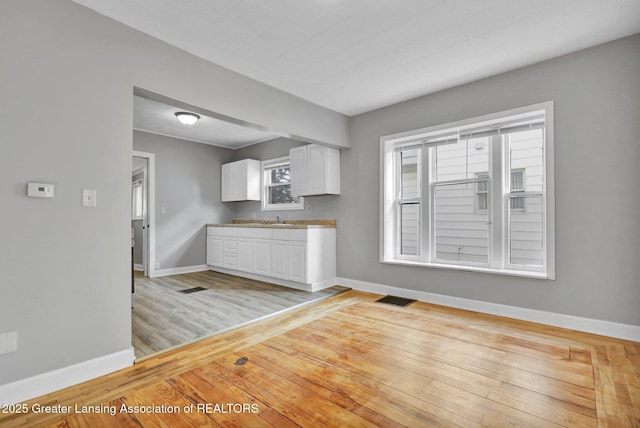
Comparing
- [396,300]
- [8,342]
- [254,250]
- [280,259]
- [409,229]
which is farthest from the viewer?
[254,250]

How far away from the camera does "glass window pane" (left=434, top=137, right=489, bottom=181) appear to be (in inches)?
146

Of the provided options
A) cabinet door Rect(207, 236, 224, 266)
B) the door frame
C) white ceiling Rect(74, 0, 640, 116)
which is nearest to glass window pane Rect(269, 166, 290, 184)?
cabinet door Rect(207, 236, 224, 266)

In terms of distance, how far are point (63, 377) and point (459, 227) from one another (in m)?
3.99

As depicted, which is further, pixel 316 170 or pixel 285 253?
pixel 316 170

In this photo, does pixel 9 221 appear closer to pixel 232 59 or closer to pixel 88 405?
pixel 88 405

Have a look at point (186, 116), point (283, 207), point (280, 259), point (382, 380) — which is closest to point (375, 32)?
point (382, 380)

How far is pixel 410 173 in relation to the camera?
4355mm

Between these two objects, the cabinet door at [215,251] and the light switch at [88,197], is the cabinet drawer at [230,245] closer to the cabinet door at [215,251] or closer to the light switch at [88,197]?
the cabinet door at [215,251]

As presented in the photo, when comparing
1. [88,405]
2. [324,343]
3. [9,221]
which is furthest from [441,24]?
[88,405]

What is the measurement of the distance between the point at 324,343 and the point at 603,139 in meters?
3.13

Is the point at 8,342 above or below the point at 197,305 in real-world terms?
above

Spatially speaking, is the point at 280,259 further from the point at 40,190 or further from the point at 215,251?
the point at 40,190

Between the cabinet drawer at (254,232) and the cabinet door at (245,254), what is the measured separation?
0.29ft

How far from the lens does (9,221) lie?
1.88 meters
